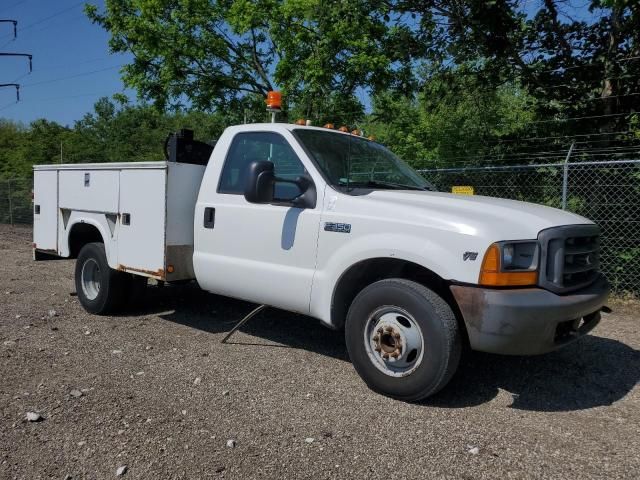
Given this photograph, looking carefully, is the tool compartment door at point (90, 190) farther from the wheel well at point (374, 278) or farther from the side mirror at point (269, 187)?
the wheel well at point (374, 278)

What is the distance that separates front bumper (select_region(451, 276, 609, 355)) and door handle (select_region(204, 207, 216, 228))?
2348 mm

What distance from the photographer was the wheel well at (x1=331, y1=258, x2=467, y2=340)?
397 cm

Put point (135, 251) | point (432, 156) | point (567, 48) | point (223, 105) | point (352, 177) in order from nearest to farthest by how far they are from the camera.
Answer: point (352, 177) → point (135, 251) → point (567, 48) → point (432, 156) → point (223, 105)

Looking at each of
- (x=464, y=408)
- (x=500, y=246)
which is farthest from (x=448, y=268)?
(x=464, y=408)

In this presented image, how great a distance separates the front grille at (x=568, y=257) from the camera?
350cm

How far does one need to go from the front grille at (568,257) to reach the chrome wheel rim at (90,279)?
15.8 feet

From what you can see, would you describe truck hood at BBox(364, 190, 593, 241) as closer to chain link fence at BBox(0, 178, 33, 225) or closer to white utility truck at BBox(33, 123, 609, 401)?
white utility truck at BBox(33, 123, 609, 401)

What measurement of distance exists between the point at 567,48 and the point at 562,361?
6.20 meters

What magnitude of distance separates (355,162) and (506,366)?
7.26 ft

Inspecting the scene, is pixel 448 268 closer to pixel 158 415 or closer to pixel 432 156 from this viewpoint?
pixel 158 415

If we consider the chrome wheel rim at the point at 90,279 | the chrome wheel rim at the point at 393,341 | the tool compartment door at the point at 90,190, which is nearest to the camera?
the chrome wheel rim at the point at 393,341

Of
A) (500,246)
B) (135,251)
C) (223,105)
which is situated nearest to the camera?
(500,246)

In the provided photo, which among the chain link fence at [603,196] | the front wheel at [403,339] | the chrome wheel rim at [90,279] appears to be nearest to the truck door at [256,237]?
the front wheel at [403,339]

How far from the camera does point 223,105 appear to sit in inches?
610
